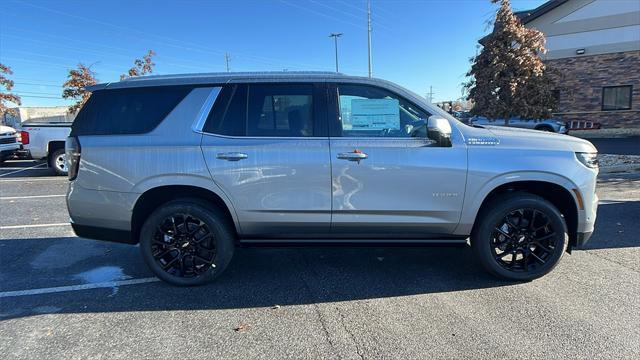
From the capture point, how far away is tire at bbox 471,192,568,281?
3.67m

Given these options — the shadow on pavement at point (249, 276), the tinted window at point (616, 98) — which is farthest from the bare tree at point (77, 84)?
the tinted window at point (616, 98)

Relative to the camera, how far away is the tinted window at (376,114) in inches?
144

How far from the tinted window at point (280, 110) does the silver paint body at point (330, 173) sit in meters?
0.11

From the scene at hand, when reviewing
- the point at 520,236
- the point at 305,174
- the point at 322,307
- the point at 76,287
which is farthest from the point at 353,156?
the point at 76,287

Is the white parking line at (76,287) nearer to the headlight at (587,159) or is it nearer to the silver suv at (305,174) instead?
the silver suv at (305,174)

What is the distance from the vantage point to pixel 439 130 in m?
3.39

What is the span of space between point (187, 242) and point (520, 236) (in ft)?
10.4

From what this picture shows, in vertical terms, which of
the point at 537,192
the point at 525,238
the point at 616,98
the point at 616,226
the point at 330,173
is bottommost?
the point at 616,226

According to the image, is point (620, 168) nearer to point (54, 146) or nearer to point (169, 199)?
point (169, 199)

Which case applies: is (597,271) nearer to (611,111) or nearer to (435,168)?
(435,168)

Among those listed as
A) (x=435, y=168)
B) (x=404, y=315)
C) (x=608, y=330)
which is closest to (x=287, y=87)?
(x=435, y=168)

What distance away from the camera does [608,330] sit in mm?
2982

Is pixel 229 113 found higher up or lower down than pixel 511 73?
lower down

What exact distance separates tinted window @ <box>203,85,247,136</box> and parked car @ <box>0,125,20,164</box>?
13.3 metres
